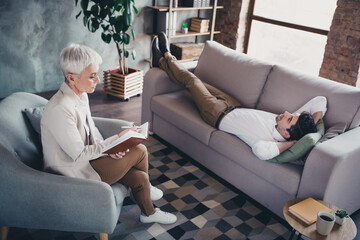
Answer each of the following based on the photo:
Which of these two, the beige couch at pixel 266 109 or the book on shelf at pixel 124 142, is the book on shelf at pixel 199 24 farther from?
the book on shelf at pixel 124 142

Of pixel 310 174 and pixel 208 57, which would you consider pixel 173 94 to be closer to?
pixel 208 57

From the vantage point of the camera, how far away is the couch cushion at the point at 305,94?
2.28m

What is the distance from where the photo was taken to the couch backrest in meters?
1.75

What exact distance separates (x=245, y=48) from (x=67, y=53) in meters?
3.93

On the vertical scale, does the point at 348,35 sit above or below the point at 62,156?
above

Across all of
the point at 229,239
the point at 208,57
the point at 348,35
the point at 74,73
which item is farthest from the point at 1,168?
the point at 348,35

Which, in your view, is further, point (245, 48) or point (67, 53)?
point (245, 48)

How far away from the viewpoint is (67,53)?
1.71 metres

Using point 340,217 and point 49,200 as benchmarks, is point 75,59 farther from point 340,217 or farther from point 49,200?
point 340,217

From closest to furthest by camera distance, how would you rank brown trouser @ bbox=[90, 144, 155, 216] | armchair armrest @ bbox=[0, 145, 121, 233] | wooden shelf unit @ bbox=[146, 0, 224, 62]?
armchair armrest @ bbox=[0, 145, 121, 233]
brown trouser @ bbox=[90, 144, 155, 216]
wooden shelf unit @ bbox=[146, 0, 224, 62]

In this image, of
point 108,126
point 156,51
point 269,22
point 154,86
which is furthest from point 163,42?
point 269,22

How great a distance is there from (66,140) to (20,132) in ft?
1.14

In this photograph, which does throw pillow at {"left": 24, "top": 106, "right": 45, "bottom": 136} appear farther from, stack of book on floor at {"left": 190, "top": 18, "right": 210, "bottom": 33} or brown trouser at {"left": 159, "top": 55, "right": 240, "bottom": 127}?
stack of book on floor at {"left": 190, "top": 18, "right": 210, "bottom": 33}

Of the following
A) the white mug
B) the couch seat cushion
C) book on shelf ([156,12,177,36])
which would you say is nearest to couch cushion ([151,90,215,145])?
the couch seat cushion
